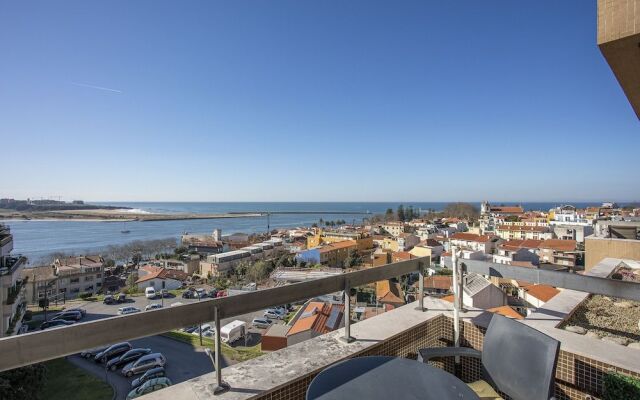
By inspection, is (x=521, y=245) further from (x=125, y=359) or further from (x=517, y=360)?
(x=517, y=360)

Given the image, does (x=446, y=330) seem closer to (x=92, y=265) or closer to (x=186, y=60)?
(x=186, y=60)

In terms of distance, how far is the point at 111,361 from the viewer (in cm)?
852

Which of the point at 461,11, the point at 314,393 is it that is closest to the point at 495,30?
the point at 461,11

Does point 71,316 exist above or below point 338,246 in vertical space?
below

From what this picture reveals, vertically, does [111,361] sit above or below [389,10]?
below

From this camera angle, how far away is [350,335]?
6.95 ft

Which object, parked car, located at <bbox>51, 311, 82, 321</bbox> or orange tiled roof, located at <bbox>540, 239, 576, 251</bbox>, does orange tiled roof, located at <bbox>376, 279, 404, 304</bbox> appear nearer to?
parked car, located at <bbox>51, 311, 82, 321</bbox>

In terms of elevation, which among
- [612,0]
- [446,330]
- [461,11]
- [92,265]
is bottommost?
[92,265]

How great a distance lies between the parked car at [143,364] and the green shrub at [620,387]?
8.85 metres

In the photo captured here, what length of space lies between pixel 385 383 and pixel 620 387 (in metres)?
1.43

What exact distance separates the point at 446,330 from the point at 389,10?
31.1ft

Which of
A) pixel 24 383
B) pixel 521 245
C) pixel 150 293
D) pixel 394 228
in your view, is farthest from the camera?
pixel 394 228

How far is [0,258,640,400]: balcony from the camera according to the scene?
3.76ft

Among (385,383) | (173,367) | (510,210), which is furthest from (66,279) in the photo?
(510,210)
